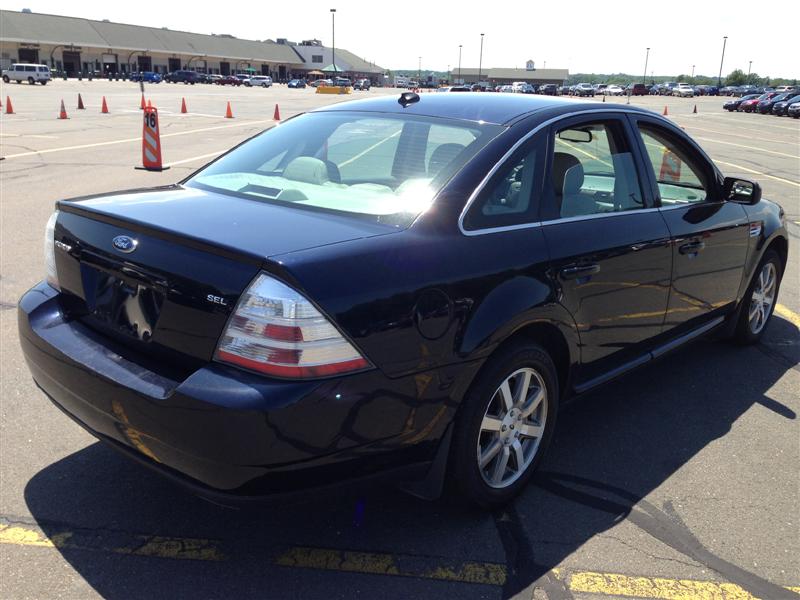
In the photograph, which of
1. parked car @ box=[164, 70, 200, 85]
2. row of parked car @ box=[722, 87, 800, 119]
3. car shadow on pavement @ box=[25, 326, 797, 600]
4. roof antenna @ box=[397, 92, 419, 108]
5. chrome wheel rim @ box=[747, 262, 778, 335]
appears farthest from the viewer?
parked car @ box=[164, 70, 200, 85]

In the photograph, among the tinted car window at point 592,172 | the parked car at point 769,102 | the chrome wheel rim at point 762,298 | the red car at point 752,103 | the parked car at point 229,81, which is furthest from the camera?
the parked car at point 229,81

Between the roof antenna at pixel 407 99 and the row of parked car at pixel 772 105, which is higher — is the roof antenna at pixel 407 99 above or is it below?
above

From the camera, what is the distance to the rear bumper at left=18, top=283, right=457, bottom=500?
7.39ft

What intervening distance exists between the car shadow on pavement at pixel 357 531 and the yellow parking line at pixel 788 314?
2.89 meters

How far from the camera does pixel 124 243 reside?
267 cm

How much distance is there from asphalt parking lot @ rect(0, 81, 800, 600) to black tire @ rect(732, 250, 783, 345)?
2.21ft

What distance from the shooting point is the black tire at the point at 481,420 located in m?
2.77

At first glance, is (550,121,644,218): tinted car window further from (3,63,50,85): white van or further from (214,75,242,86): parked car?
(214,75,242,86): parked car

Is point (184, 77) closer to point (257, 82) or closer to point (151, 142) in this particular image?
point (257, 82)

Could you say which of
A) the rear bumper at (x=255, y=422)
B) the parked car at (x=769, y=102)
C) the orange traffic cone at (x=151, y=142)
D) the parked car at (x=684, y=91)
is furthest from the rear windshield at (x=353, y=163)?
the parked car at (x=684, y=91)

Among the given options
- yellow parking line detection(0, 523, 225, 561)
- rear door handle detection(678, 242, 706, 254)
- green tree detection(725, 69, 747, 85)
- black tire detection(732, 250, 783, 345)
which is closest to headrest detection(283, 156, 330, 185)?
yellow parking line detection(0, 523, 225, 561)

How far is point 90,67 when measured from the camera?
294 ft

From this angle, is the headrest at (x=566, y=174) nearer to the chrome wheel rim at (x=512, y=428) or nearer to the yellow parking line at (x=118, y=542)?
the chrome wheel rim at (x=512, y=428)

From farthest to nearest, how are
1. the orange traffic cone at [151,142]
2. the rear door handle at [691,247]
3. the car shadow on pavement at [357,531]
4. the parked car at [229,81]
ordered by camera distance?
the parked car at [229,81] → the orange traffic cone at [151,142] → the rear door handle at [691,247] → the car shadow on pavement at [357,531]
